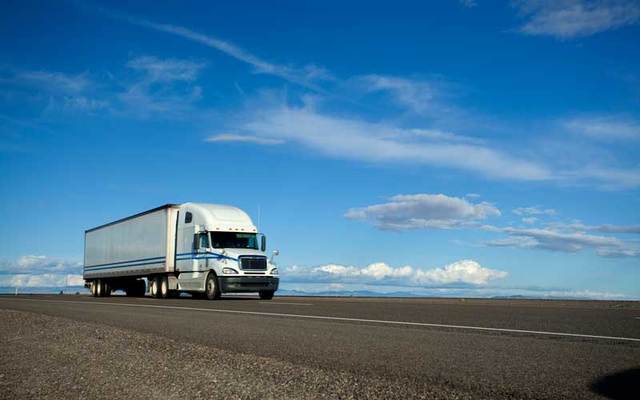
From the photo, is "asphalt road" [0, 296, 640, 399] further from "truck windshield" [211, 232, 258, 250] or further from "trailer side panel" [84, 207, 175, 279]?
"trailer side panel" [84, 207, 175, 279]

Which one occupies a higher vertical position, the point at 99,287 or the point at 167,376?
the point at 99,287

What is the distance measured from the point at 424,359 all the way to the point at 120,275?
105 ft

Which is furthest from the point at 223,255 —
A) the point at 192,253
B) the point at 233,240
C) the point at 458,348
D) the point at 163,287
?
the point at 458,348

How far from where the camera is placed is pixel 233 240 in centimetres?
2686

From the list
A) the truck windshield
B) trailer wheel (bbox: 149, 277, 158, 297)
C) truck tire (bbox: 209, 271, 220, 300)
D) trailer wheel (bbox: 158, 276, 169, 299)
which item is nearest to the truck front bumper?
truck tire (bbox: 209, 271, 220, 300)

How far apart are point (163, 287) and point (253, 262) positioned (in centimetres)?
673

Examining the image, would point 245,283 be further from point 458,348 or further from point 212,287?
point 458,348

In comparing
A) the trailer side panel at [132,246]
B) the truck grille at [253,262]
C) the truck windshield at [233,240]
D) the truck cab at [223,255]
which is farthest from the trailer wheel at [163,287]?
the truck grille at [253,262]

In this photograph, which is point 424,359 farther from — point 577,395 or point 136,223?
point 136,223

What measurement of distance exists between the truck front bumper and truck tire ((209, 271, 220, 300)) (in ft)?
1.54

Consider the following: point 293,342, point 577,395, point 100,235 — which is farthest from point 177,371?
point 100,235

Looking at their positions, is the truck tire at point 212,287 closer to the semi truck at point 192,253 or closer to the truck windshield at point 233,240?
the semi truck at point 192,253

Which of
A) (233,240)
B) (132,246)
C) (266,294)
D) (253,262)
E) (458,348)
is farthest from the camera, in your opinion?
(132,246)

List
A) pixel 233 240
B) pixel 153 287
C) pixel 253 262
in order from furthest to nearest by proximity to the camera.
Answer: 1. pixel 153 287
2. pixel 233 240
3. pixel 253 262
